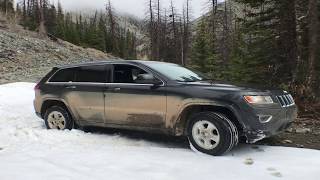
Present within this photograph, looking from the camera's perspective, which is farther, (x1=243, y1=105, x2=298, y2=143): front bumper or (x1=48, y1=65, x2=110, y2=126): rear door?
(x1=48, y1=65, x2=110, y2=126): rear door

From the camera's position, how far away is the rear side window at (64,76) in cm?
877

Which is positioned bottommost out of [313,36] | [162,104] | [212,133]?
[212,133]

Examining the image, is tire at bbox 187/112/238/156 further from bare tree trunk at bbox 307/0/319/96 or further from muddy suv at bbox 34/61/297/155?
bare tree trunk at bbox 307/0/319/96

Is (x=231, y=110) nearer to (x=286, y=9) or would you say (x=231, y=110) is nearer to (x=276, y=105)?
(x=276, y=105)

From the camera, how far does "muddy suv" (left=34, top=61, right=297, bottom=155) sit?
21.4 feet

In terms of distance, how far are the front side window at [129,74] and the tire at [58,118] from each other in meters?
1.47

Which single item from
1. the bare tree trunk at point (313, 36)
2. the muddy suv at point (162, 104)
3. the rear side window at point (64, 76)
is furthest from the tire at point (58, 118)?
the bare tree trunk at point (313, 36)

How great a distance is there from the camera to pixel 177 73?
25.5 feet

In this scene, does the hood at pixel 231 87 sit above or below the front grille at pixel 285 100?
above

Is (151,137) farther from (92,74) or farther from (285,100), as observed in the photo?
(285,100)

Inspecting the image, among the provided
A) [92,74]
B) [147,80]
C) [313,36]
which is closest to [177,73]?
[147,80]

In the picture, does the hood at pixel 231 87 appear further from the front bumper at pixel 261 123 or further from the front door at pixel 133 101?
the front door at pixel 133 101

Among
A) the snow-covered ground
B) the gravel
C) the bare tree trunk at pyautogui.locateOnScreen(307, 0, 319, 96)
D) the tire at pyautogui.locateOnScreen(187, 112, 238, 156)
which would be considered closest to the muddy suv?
the tire at pyautogui.locateOnScreen(187, 112, 238, 156)

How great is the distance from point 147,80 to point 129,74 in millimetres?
562
